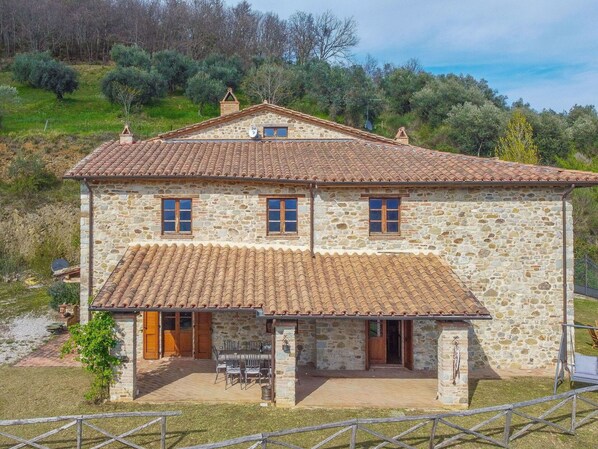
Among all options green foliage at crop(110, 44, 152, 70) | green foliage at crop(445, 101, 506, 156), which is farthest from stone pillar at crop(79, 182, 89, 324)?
green foliage at crop(110, 44, 152, 70)

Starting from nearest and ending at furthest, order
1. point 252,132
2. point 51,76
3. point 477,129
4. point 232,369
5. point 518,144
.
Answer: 1. point 232,369
2. point 252,132
3. point 518,144
4. point 477,129
5. point 51,76

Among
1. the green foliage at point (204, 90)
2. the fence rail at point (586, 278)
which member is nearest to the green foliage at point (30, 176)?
the green foliage at point (204, 90)

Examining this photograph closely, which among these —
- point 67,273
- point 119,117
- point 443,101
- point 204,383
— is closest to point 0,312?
point 67,273

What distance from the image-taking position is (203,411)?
942 centimetres

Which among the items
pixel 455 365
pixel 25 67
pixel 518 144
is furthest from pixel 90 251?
pixel 25 67

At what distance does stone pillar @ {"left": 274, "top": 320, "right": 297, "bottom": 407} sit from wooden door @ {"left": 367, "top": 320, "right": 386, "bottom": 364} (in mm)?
3470

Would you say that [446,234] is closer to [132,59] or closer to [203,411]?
[203,411]

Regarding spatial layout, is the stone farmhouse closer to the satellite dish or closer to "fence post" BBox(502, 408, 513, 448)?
"fence post" BBox(502, 408, 513, 448)

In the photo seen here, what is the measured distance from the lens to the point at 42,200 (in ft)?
93.7

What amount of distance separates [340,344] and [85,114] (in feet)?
115

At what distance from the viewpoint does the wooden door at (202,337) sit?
Answer: 500 inches

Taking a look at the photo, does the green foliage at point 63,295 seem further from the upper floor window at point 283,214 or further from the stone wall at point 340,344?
the stone wall at point 340,344

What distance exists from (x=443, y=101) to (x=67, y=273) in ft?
117

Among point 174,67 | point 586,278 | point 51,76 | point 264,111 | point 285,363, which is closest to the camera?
point 285,363
